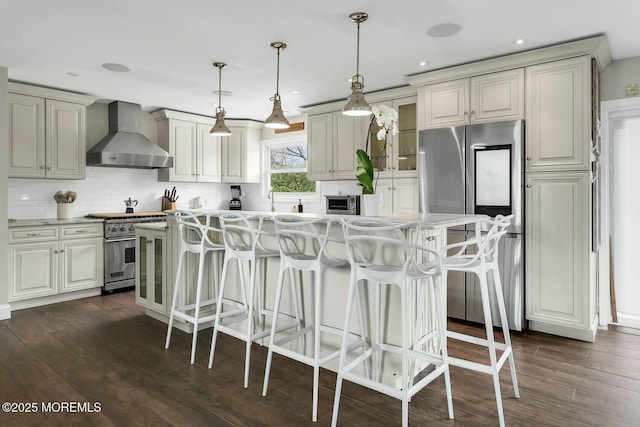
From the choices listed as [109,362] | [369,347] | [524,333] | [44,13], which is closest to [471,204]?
[524,333]

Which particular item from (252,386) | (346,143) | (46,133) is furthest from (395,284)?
(46,133)

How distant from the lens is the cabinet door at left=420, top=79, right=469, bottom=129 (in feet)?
12.5

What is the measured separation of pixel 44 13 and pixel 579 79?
4.03 meters

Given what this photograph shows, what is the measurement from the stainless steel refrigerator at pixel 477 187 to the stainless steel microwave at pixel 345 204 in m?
1.27

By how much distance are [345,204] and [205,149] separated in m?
2.51

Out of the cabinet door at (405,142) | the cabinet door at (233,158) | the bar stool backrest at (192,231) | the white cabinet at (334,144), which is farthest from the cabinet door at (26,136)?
the cabinet door at (405,142)

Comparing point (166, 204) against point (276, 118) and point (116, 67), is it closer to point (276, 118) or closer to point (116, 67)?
point (116, 67)

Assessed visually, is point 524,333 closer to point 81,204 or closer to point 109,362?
point 109,362

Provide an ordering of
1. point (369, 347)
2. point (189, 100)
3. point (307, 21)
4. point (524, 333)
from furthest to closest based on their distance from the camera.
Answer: point (189, 100) → point (524, 333) → point (307, 21) → point (369, 347)

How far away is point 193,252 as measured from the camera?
3246 mm

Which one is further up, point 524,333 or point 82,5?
point 82,5

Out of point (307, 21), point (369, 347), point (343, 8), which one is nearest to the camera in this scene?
point (369, 347)

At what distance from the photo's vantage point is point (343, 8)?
2.64 m

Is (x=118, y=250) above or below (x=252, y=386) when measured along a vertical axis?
above
